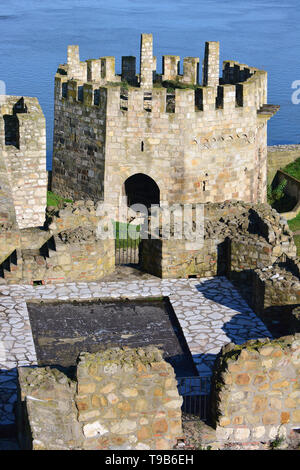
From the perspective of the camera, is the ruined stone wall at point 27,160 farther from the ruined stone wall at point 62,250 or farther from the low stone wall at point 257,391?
the low stone wall at point 257,391

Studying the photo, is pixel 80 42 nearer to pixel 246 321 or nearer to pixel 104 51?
pixel 104 51

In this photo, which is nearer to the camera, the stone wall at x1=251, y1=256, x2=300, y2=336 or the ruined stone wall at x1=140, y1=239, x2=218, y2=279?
the stone wall at x1=251, y1=256, x2=300, y2=336

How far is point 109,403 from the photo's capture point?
436 inches

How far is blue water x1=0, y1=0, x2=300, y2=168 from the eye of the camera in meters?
58.0

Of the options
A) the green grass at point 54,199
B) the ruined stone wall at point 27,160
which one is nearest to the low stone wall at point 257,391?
the ruined stone wall at point 27,160

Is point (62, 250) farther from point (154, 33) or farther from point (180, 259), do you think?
point (154, 33)

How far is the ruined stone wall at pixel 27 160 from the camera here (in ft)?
74.2

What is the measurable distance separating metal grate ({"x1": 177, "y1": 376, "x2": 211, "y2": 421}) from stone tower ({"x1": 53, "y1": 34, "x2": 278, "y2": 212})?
38.3ft

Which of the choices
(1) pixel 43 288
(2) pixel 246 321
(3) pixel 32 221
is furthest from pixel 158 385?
(3) pixel 32 221

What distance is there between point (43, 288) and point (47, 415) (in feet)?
22.3

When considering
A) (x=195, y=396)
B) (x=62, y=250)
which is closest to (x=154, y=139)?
(x=62, y=250)

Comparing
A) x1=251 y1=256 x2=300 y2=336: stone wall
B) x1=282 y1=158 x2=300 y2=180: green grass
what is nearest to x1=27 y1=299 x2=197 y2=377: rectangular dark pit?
x1=251 y1=256 x2=300 y2=336: stone wall

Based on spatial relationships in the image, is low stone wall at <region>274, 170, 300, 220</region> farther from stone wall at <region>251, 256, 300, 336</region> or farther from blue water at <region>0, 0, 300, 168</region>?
blue water at <region>0, 0, 300, 168</region>
